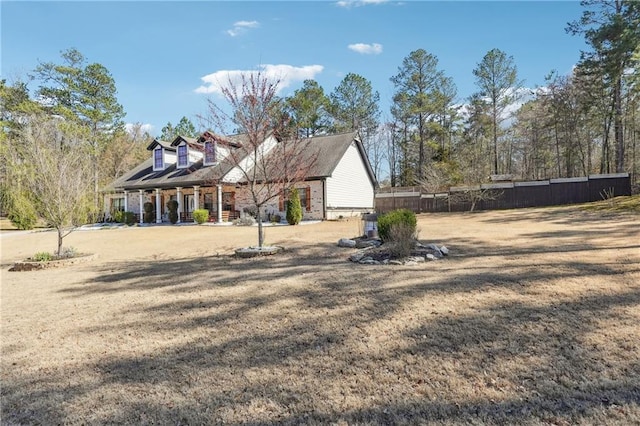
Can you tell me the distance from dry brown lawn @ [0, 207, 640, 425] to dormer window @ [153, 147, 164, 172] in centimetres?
2142

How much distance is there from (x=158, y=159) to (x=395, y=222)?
2388cm

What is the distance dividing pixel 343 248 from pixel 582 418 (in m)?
7.44

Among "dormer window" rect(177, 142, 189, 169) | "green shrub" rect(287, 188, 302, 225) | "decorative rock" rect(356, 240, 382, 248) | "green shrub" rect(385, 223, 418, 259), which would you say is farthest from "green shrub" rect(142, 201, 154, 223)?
"green shrub" rect(385, 223, 418, 259)

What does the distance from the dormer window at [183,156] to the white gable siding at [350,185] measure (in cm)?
1111

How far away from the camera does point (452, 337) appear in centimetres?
382

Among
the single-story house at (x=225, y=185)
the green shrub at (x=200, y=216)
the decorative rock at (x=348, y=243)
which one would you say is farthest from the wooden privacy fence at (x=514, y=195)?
the decorative rock at (x=348, y=243)

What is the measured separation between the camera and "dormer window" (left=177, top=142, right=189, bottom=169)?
1008 inches

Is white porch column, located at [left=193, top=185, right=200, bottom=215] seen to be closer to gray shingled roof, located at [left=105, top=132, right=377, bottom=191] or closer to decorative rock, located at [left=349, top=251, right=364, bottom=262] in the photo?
gray shingled roof, located at [left=105, top=132, right=377, bottom=191]

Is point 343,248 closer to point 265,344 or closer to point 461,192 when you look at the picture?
point 265,344

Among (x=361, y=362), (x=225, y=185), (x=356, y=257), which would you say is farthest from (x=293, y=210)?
(x=361, y=362)

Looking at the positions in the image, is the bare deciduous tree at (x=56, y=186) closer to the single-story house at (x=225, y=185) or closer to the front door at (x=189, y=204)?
the single-story house at (x=225, y=185)

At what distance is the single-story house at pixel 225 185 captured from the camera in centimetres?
2223

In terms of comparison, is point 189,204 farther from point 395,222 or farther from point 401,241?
point 401,241

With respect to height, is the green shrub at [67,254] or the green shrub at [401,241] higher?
the green shrub at [401,241]
